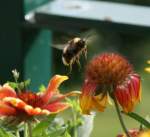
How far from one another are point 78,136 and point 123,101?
0.20 m

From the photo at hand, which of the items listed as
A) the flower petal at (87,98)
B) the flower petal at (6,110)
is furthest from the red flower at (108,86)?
the flower petal at (6,110)

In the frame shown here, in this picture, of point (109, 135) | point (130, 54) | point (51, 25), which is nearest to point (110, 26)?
point (51, 25)

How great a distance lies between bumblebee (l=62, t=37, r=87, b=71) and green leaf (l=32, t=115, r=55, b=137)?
1.19 ft

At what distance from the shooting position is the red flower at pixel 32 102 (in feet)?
3.81

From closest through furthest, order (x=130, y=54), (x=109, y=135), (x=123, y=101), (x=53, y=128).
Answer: (x=123, y=101)
(x=53, y=128)
(x=109, y=135)
(x=130, y=54)

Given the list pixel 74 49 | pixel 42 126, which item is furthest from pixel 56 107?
pixel 74 49

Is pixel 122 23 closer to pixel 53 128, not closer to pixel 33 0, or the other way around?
pixel 33 0

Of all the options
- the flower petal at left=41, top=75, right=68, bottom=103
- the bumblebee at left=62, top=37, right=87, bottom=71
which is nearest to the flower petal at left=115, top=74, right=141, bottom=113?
the flower petal at left=41, top=75, right=68, bottom=103

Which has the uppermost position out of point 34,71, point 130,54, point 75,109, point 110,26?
point 75,109

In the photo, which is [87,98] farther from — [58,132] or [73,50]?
[73,50]

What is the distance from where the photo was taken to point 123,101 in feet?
3.74

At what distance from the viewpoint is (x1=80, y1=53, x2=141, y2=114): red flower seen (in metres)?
1.15

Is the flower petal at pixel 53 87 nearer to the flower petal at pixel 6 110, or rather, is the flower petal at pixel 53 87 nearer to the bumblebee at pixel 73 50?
the flower petal at pixel 6 110

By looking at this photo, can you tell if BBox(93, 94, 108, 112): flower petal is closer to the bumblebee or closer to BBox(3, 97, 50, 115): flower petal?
BBox(3, 97, 50, 115): flower petal
